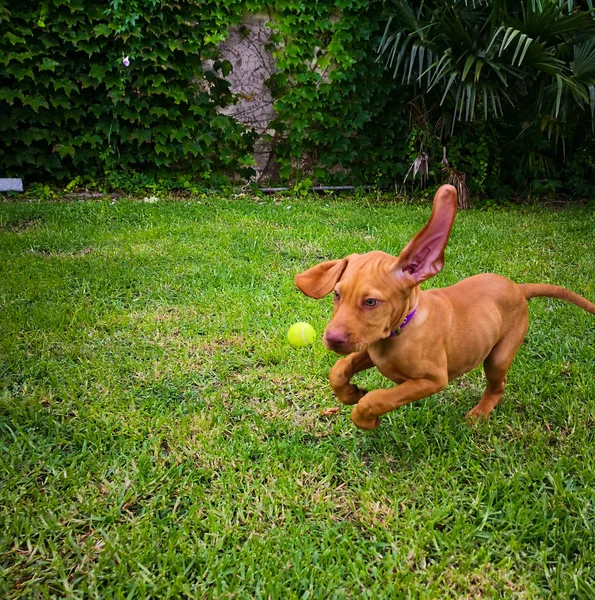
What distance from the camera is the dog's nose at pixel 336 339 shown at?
6.16 ft

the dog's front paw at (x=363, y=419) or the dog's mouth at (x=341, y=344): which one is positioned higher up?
the dog's mouth at (x=341, y=344)

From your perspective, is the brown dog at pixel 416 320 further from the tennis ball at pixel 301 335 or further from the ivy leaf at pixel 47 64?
the ivy leaf at pixel 47 64

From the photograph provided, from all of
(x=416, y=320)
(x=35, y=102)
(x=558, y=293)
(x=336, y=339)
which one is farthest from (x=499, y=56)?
(x=336, y=339)

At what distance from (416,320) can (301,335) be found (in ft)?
4.14

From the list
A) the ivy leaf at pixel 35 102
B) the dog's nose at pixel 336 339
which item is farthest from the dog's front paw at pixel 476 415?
the ivy leaf at pixel 35 102

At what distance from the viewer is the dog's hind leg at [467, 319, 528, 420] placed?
2.54 metres

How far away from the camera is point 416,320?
2.14 m

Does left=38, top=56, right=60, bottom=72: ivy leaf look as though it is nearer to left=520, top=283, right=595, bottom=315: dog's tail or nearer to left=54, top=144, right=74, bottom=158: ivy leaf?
left=54, top=144, right=74, bottom=158: ivy leaf

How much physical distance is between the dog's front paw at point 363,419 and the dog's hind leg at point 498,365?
0.72 m

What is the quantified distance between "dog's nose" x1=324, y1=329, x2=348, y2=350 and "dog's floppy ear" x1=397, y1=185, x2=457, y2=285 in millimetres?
324

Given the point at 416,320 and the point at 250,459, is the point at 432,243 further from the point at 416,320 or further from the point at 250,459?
the point at 250,459

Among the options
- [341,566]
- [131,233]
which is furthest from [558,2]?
[341,566]

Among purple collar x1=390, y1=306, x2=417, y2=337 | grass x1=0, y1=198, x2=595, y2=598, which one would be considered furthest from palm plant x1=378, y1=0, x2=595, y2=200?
purple collar x1=390, y1=306, x2=417, y2=337

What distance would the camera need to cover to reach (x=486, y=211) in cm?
741
